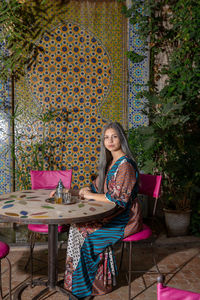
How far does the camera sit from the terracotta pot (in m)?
4.20

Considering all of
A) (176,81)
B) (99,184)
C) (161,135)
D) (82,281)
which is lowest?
(82,281)

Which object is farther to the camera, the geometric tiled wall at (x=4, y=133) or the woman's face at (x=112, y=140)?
the geometric tiled wall at (x=4, y=133)

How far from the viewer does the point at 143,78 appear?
479 centimetres

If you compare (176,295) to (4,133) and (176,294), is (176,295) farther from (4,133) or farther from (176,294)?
(4,133)

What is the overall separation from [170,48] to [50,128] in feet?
7.90

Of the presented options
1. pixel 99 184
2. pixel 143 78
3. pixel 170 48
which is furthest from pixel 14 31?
pixel 99 184

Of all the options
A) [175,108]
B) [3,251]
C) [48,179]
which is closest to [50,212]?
[3,251]

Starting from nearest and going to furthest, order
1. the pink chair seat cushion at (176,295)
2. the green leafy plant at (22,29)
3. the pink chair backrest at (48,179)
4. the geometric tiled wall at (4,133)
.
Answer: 1. the pink chair seat cushion at (176,295)
2. the pink chair backrest at (48,179)
3. the green leafy plant at (22,29)
4. the geometric tiled wall at (4,133)

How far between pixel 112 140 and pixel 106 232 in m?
0.83

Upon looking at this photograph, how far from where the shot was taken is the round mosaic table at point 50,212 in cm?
193

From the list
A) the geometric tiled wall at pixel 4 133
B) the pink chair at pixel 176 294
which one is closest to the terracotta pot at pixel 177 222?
the geometric tiled wall at pixel 4 133

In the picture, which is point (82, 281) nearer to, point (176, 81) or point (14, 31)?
point (176, 81)

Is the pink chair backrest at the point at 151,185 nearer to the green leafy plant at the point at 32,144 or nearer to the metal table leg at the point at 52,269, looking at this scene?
the metal table leg at the point at 52,269

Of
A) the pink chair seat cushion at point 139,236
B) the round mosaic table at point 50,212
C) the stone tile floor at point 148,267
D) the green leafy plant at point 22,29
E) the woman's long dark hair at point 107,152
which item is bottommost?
the stone tile floor at point 148,267
